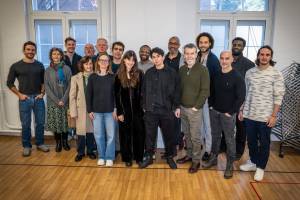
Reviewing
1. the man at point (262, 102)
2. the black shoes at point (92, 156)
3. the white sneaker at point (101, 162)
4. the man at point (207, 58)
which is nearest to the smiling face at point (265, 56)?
the man at point (262, 102)

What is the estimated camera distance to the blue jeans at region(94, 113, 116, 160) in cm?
371

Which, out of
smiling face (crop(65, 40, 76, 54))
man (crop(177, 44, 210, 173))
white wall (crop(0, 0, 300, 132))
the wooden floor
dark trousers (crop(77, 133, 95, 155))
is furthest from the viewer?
white wall (crop(0, 0, 300, 132))

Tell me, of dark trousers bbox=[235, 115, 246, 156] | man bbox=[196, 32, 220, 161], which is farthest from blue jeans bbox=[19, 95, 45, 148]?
dark trousers bbox=[235, 115, 246, 156]

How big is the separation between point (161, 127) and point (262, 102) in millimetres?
1240

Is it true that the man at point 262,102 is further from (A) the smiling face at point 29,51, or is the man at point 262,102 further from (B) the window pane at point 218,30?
(A) the smiling face at point 29,51

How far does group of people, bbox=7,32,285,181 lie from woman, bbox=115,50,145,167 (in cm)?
1

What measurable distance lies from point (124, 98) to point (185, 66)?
85cm

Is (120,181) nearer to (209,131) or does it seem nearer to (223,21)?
(209,131)

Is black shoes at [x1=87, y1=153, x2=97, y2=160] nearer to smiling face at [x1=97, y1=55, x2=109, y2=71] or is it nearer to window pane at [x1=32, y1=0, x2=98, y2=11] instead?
smiling face at [x1=97, y1=55, x2=109, y2=71]

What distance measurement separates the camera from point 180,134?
14.4ft

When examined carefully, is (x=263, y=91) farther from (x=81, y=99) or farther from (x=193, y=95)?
(x=81, y=99)

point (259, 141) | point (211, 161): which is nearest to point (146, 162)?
point (211, 161)

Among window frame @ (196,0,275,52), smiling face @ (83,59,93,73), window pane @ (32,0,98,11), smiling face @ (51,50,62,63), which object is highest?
window pane @ (32,0,98,11)

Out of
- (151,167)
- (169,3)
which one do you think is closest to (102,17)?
(169,3)
